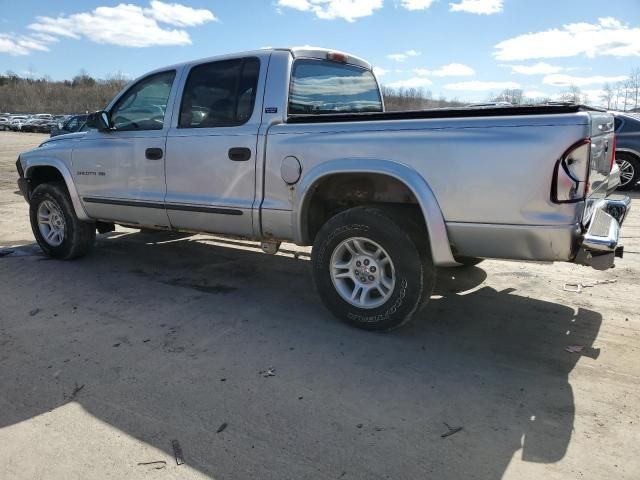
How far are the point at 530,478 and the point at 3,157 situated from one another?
2264 centimetres

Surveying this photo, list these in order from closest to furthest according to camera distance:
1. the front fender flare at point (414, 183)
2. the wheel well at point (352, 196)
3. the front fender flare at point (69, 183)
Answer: the front fender flare at point (414, 183)
the wheel well at point (352, 196)
the front fender flare at point (69, 183)

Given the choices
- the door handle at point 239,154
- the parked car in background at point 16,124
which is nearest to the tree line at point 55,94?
the parked car in background at point 16,124

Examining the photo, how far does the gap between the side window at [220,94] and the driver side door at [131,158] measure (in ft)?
0.72

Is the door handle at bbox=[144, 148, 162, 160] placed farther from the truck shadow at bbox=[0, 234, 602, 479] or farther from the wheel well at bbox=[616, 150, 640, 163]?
the wheel well at bbox=[616, 150, 640, 163]

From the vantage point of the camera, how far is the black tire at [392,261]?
362 cm

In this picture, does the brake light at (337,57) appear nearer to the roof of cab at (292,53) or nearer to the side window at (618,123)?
the roof of cab at (292,53)

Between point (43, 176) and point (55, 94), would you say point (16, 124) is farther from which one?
point (55, 94)

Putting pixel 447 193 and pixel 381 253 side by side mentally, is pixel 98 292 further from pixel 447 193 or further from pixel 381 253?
pixel 447 193

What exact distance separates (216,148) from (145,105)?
1.23 meters

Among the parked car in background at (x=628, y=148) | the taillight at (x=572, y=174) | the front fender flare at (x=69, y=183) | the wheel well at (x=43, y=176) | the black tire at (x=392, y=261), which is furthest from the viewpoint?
the parked car in background at (x=628, y=148)

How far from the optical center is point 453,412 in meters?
2.84

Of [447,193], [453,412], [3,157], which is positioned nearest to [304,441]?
[453,412]

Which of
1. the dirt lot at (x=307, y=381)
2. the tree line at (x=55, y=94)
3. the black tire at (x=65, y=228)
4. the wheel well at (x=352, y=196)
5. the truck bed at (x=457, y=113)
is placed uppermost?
the tree line at (x=55, y=94)

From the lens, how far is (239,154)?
4254 mm
